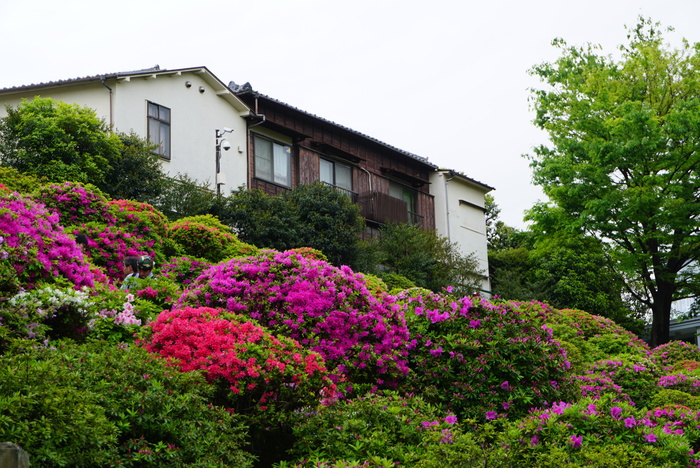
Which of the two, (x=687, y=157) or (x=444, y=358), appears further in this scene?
(x=687, y=157)

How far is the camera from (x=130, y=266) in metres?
10.9

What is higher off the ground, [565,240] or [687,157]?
[687,157]

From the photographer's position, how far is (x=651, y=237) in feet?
77.0

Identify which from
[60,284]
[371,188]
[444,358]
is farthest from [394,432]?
[371,188]

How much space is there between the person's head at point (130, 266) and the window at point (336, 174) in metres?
16.6

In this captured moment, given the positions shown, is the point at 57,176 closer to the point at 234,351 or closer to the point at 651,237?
the point at 234,351

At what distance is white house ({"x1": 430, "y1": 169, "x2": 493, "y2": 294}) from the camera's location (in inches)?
1296

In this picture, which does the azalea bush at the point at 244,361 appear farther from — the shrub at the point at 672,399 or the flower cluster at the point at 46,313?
the shrub at the point at 672,399

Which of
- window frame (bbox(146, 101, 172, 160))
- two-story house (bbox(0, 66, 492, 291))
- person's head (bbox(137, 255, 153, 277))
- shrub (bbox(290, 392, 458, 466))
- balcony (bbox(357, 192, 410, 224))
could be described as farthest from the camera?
balcony (bbox(357, 192, 410, 224))

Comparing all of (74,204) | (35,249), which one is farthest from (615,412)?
(74,204)

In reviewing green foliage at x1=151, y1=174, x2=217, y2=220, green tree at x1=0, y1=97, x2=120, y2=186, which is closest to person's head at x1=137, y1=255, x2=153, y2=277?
green tree at x1=0, y1=97, x2=120, y2=186

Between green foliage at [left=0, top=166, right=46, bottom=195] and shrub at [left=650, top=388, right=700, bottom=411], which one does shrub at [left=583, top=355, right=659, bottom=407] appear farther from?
green foliage at [left=0, top=166, right=46, bottom=195]

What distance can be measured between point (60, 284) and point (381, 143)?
2238cm

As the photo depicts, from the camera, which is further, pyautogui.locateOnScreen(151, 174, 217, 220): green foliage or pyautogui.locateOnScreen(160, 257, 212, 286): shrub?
pyautogui.locateOnScreen(151, 174, 217, 220): green foliage
